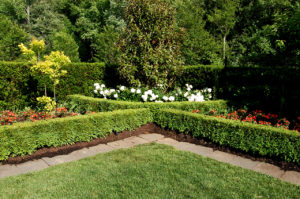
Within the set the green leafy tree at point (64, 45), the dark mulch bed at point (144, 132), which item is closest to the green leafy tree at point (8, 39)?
the green leafy tree at point (64, 45)

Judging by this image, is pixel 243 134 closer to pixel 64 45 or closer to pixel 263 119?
pixel 263 119

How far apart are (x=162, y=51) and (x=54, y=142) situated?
18.0ft

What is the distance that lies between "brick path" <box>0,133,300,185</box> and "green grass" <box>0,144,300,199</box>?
371 millimetres

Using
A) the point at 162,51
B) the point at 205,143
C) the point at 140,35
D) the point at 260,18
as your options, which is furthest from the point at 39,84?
the point at 260,18

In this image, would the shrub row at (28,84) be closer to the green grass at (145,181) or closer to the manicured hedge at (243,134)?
the manicured hedge at (243,134)

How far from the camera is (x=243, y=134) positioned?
5.15m

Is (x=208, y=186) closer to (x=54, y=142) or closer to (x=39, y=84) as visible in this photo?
(x=54, y=142)

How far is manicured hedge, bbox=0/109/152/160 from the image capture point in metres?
4.66

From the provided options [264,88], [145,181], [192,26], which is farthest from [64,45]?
[145,181]

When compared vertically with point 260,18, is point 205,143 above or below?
below

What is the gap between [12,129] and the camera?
4.71 meters

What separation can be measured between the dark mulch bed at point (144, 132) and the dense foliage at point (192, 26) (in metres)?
10.4

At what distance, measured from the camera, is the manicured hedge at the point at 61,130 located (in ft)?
15.3

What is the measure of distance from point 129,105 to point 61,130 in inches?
103
